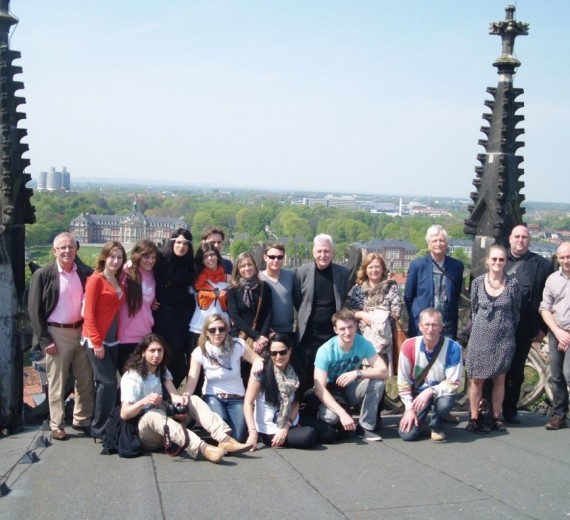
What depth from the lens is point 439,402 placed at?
6.49m

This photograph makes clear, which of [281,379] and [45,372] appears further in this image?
[45,372]

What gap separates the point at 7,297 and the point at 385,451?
332 cm

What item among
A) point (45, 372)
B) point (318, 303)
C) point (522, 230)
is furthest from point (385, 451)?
point (45, 372)

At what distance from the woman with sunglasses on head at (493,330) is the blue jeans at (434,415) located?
0.42m

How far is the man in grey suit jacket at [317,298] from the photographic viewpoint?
6820mm

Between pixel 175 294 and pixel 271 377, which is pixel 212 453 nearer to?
pixel 271 377

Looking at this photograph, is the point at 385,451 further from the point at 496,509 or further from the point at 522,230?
the point at 522,230

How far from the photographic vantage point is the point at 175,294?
6711 millimetres

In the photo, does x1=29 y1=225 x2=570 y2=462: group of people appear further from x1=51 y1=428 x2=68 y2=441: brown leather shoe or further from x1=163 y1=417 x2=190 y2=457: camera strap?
x1=163 y1=417 x2=190 y2=457: camera strap

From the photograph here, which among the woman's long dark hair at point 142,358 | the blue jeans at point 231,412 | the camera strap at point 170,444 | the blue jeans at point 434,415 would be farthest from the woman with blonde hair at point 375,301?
the camera strap at point 170,444

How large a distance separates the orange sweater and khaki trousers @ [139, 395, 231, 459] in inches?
29.7

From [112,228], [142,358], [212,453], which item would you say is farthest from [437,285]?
Result: [112,228]

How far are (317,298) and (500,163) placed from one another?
4173 mm

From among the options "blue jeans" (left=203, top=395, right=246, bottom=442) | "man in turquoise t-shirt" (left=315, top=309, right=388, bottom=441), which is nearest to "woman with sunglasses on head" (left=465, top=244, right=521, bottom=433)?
"man in turquoise t-shirt" (left=315, top=309, right=388, bottom=441)
